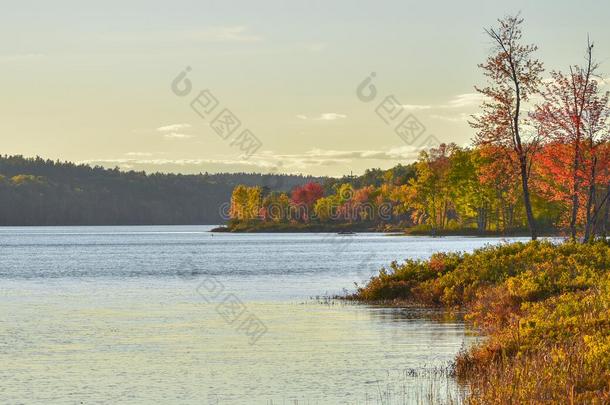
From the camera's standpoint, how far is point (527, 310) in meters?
34.4

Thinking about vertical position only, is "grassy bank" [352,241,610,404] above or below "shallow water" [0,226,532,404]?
above

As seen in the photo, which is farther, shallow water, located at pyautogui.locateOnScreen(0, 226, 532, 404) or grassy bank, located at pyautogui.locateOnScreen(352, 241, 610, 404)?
shallow water, located at pyautogui.locateOnScreen(0, 226, 532, 404)

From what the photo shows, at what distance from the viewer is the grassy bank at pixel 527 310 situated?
62.6ft

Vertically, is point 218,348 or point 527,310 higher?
point 527,310

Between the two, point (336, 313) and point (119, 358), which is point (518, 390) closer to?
point (119, 358)

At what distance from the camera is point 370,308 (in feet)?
150

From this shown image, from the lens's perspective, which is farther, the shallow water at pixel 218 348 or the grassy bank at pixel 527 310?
the shallow water at pixel 218 348

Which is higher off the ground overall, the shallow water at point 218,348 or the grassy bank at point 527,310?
the grassy bank at point 527,310

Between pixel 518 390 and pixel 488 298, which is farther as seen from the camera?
pixel 488 298

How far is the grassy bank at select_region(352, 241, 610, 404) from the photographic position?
19.1 metres

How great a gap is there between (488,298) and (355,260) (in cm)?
6563

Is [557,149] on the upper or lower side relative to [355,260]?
upper

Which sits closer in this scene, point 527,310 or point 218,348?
point 218,348

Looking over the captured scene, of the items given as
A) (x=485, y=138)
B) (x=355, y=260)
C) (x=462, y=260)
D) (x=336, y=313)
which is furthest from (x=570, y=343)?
(x=355, y=260)
